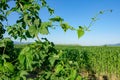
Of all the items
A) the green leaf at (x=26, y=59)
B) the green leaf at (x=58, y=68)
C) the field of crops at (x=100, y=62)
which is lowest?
the field of crops at (x=100, y=62)

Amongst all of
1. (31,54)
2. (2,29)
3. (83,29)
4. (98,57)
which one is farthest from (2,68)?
(98,57)

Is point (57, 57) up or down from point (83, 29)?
down

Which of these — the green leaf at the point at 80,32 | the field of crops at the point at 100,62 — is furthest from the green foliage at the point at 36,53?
the field of crops at the point at 100,62

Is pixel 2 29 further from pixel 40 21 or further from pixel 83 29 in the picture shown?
pixel 83 29

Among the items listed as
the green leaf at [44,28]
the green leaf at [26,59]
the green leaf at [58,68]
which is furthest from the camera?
the green leaf at [58,68]

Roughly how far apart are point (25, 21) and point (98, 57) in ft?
49.3

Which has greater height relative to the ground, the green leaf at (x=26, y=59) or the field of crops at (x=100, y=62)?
the green leaf at (x=26, y=59)

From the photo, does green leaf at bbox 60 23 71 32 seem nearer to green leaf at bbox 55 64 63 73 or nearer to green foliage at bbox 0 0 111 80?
green foliage at bbox 0 0 111 80

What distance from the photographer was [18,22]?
223 cm

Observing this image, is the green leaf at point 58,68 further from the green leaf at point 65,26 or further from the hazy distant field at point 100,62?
the hazy distant field at point 100,62

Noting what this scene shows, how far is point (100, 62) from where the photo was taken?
16.4 meters

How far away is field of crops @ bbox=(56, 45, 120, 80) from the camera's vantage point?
48.0 feet

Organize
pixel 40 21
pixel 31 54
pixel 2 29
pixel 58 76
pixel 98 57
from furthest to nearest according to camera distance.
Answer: pixel 98 57 < pixel 2 29 < pixel 58 76 < pixel 40 21 < pixel 31 54

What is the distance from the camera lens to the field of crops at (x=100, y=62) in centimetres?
1463
